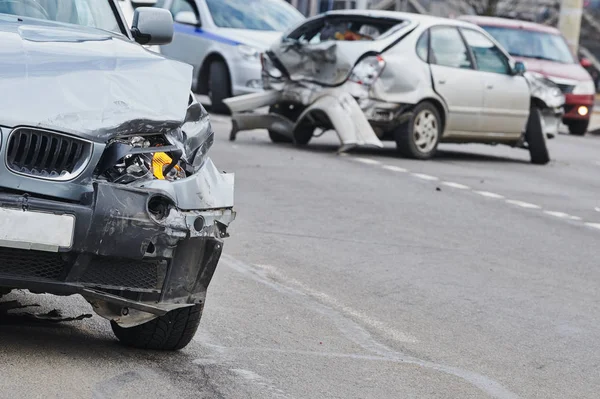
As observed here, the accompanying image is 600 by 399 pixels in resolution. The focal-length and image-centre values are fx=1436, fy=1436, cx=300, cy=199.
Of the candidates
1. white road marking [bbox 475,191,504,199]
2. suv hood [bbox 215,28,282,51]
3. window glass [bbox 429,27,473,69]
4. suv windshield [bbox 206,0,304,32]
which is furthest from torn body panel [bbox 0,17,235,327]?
suv windshield [bbox 206,0,304,32]

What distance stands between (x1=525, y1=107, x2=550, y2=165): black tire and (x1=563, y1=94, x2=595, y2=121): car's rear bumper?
22.9 ft

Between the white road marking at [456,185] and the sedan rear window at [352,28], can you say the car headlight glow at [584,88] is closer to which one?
the sedan rear window at [352,28]

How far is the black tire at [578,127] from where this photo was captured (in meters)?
25.9

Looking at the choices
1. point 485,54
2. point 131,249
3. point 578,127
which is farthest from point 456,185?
point 578,127

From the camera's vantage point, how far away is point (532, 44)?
24.9 metres

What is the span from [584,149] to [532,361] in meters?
16.1

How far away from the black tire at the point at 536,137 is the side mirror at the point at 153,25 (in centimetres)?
1164

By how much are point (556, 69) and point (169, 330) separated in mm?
19755

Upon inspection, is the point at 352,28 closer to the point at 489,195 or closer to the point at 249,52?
the point at 489,195

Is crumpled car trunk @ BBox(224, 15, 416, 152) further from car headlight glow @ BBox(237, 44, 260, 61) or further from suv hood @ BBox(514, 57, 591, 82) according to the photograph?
suv hood @ BBox(514, 57, 591, 82)

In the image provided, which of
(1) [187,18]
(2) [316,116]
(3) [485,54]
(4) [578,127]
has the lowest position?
(4) [578,127]

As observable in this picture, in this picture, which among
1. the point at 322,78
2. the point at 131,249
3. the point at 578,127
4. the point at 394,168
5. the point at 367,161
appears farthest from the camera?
the point at 578,127

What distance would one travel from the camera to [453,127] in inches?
669

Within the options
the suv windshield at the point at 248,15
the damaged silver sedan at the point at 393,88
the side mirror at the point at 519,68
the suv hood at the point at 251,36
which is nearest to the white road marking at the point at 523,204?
the damaged silver sedan at the point at 393,88
